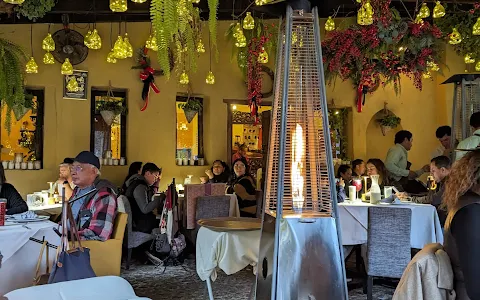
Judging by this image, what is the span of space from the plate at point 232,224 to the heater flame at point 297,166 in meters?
0.82

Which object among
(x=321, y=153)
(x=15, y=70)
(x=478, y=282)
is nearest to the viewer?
(x=478, y=282)

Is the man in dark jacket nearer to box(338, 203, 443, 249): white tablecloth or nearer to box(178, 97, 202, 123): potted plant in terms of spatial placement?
box(338, 203, 443, 249): white tablecloth

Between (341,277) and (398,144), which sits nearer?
(341,277)

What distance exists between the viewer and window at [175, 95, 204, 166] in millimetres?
8273

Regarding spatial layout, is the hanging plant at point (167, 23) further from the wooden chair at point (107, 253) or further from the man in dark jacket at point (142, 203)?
the man in dark jacket at point (142, 203)

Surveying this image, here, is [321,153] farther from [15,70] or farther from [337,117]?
[337,117]

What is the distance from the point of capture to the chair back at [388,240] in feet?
12.9

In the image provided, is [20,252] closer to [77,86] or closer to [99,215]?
[99,215]

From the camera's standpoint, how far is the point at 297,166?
2.56 meters

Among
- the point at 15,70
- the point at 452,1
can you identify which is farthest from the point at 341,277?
the point at 452,1

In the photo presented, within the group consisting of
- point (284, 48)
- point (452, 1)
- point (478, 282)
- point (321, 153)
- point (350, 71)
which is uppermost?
point (452, 1)

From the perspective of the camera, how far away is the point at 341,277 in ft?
7.97

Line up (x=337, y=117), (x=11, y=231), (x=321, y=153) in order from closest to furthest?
(x=321, y=153) < (x=11, y=231) < (x=337, y=117)

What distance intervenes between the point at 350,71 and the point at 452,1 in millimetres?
2067
